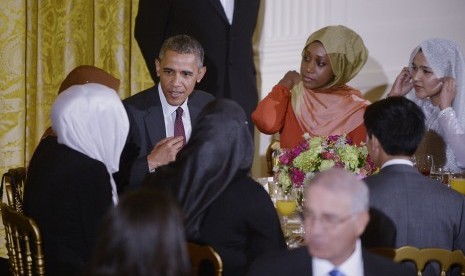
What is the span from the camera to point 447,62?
453 centimetres

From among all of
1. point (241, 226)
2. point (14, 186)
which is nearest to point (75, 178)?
point (241, 226)

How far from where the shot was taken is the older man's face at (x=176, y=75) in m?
4.04

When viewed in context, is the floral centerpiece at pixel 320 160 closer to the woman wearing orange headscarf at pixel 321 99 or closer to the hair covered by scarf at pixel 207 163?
the woman wearing orange headscarf at pixel 321 99

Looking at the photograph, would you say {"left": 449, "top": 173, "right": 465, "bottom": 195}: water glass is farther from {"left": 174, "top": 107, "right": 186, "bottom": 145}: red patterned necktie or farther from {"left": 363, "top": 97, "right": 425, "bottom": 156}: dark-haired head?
{"left": 174, "top": 107, "right": 186, "bottom": 145}: red patterned necktie

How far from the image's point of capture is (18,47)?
5.21 metres

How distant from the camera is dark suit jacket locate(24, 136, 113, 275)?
2.93 metres

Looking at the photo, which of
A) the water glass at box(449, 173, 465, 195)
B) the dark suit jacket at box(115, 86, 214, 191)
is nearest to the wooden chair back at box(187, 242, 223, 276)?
the dark suit jacket at box(115, 86, 214, 191)

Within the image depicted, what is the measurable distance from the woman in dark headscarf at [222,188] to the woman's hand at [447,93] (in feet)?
6.43

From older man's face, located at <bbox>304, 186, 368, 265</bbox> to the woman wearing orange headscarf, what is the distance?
2354 mm

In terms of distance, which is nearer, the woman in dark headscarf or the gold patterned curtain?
the woman in dark headscarf

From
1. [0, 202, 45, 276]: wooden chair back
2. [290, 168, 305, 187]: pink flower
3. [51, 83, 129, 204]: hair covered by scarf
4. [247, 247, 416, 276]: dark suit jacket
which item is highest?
[51, 83, 129, 204]: hair covered by scarf

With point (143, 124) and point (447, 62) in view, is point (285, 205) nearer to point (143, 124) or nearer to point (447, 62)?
point (143, 124)

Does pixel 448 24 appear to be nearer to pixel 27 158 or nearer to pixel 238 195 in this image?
pixel 27 158

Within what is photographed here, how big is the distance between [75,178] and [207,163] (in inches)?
20.0
